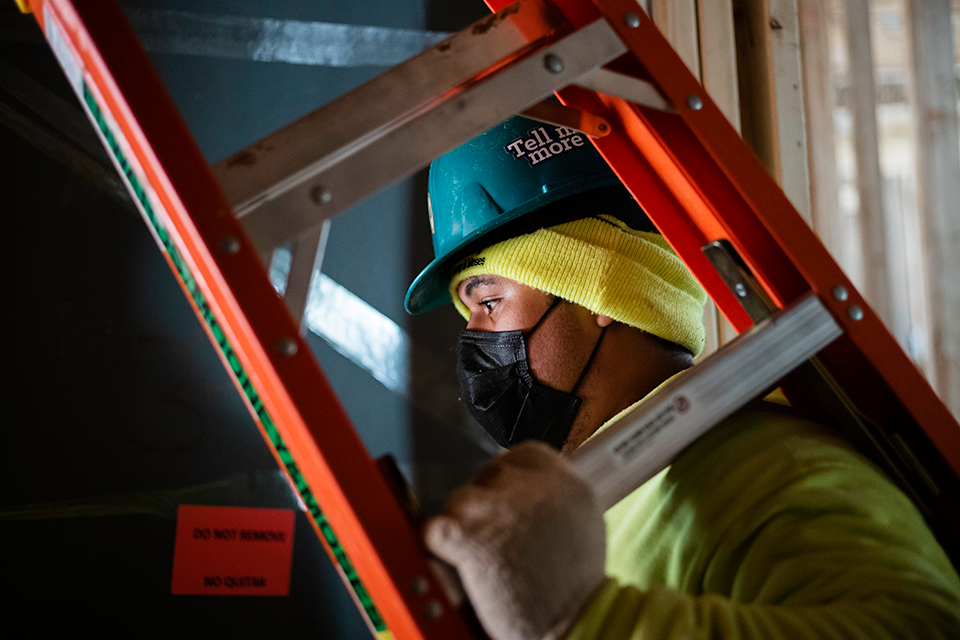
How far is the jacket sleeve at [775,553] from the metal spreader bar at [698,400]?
0.38 feet

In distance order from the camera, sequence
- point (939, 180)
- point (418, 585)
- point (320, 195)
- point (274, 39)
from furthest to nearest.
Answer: point (939, 180) → point (274, 39) → point (320, 195) → point (418, 585)

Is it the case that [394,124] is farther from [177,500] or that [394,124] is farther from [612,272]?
[177,500]

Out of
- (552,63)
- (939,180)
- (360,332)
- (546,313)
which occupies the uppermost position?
(552,63)

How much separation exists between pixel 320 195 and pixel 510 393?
2.37 feet

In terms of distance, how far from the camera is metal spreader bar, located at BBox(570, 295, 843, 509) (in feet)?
2.30

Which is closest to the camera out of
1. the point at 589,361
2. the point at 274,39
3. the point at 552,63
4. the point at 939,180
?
the point at 552,63

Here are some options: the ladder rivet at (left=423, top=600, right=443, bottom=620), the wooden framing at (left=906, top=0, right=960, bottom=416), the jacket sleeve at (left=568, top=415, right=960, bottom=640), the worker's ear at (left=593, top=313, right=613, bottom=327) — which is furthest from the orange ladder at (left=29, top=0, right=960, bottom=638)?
the wooden framing at (left=906, top=0, right=960, bottom=416)

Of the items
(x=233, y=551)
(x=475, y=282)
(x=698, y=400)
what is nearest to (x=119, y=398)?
(x=233, y=551)

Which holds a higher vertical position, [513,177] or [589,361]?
[513,177]

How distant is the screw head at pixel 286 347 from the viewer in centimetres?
59

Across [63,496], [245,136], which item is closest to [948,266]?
[245,136]

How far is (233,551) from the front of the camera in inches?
61.4

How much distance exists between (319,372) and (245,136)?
1277 mm

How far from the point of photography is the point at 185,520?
152cm
